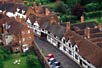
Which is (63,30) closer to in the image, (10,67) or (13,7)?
(10,67)

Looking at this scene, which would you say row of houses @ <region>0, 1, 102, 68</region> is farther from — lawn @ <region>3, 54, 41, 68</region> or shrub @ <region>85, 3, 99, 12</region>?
shrub @ <region>85, 3, 99, 12</region>

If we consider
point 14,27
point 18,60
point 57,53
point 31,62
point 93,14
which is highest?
point 14,27

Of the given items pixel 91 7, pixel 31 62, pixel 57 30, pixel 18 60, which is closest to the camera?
pixel 31 62

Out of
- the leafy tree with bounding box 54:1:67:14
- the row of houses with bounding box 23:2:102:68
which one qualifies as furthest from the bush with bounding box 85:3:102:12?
the row of houses with bounding box 23:2:102:68

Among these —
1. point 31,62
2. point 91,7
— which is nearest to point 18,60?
point 31,62

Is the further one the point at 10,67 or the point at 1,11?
the point at 1,11

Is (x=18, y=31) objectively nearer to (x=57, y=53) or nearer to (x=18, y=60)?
(x=18, y=60)

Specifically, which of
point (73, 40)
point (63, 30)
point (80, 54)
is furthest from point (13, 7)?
point (80, 54)

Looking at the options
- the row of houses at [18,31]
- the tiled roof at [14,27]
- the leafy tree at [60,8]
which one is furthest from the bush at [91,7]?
the tiled roof at [14,27]
